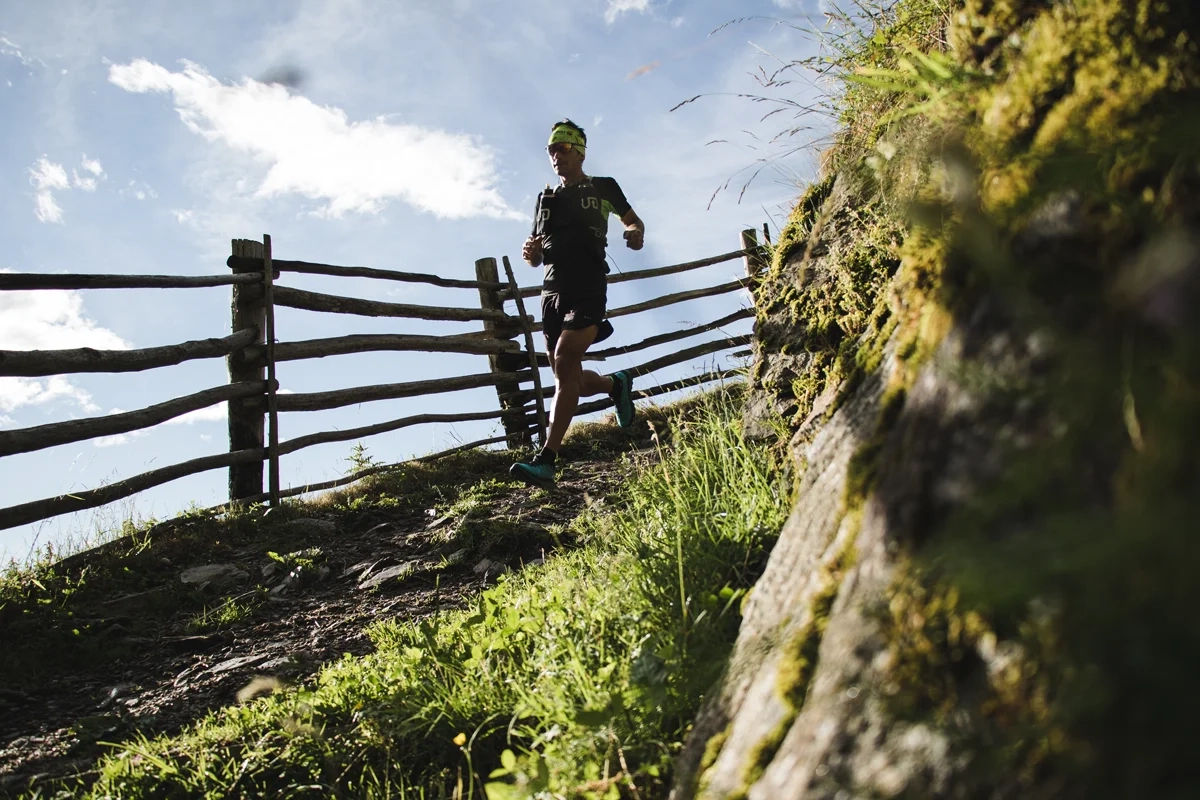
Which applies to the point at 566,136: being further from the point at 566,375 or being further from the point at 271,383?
the point at 271,383

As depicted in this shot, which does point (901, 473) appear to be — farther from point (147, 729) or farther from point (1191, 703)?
point (147, 729)

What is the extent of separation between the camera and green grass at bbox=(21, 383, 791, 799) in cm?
146

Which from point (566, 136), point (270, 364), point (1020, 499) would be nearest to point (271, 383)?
point (270, 364)

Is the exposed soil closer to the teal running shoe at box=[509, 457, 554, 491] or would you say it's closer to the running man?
the teal running shoe at box=[509, 457, 554, 491]

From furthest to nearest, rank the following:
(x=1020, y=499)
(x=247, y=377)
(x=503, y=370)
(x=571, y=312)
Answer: (x=503, y=370), (x=247, y=377), (x=571, y=312), (x=1020, y=499)

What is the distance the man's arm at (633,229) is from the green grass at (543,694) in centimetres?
301

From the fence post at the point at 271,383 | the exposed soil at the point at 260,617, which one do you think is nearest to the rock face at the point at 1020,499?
the exposed soil at the point at 260,617

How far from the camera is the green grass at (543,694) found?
1.46 m

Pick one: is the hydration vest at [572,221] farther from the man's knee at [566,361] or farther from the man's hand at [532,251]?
the man's knee at [566,361]

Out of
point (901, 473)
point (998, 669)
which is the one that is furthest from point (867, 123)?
point (998, 669)

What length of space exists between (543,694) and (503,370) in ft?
22.8

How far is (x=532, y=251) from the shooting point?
5.21 metres

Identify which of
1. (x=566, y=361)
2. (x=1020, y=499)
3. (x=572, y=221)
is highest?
(x=572, y=221)

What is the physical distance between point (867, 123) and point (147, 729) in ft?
10.6
